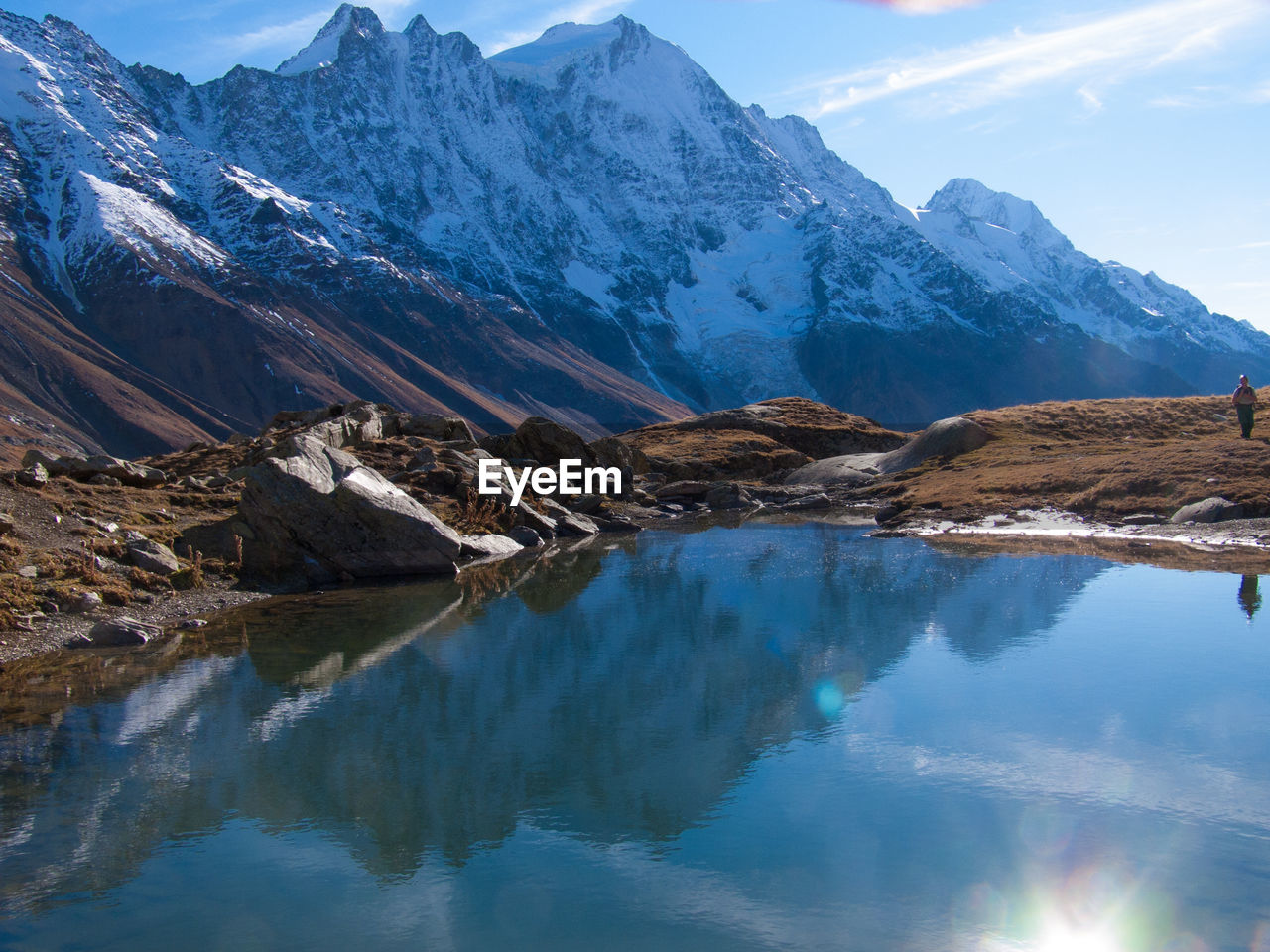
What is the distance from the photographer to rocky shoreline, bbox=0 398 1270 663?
27.4 meters

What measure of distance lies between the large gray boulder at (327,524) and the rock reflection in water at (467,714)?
231 centimetres

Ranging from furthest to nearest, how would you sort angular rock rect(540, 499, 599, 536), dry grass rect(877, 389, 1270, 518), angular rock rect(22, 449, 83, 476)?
angular rock rect(540, 499, 599, 536), dry grass rect(877, 389, 1270, 518), angular rock rect(22, 449, 83, 476)

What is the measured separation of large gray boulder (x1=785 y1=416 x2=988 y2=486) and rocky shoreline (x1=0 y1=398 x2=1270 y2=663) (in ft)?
0.71

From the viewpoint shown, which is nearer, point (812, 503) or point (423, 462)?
point (423, 462)

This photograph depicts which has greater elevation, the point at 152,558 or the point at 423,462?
the point at 423,462

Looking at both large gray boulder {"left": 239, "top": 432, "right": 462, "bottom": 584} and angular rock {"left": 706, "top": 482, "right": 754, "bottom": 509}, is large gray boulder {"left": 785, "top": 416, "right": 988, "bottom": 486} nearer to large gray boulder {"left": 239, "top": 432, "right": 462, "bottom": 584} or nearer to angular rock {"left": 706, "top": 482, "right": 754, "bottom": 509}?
angular rock {"left": 706, "top": 482, "right": 754, "bottom": 509}

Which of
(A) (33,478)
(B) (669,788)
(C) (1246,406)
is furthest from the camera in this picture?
(C) (1246,406)

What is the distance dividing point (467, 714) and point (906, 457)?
175 ft

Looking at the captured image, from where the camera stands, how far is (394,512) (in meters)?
34.2

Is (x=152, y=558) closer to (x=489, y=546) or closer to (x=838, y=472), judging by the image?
(x=489, y=546)

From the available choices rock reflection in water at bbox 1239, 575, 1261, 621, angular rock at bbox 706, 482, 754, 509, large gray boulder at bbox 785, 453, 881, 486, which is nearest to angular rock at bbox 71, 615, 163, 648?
rock reflection in water at bbox 1239, 575, 1261, 621

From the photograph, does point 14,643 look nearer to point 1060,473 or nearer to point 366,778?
point 366,778

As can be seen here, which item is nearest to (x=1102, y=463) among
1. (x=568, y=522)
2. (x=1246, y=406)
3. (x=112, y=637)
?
(x=1246, y=406)

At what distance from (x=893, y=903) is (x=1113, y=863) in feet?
9.73
